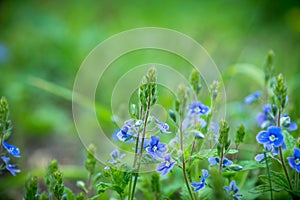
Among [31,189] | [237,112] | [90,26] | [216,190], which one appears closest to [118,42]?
[90,26]

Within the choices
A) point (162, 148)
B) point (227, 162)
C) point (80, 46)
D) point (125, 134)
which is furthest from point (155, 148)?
point (80, 46)

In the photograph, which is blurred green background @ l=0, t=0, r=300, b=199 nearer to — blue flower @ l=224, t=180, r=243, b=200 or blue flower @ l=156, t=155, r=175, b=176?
blue flower @ l=224, t=180, r=243, b=200

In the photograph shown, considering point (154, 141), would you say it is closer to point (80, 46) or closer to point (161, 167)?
point (161, 167)

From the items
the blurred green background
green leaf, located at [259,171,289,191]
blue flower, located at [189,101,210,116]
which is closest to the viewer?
green leaf, located at [259,171,289,191]

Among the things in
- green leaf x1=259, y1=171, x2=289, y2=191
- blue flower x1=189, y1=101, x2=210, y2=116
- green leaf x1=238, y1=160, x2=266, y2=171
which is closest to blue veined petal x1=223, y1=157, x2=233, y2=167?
green leaf x1=238, y1=160, x2=266, y2=171

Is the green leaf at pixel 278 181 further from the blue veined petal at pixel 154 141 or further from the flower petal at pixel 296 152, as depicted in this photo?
the blue veined petal at pixel 154 141
